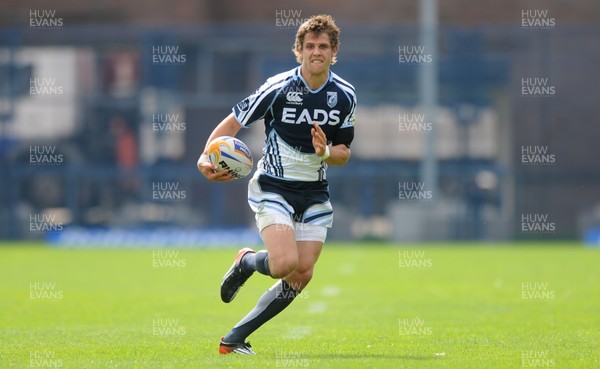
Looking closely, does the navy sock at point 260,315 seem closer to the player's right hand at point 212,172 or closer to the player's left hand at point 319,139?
the player's right hand at point 212,172

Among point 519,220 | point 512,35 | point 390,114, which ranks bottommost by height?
point 519,220

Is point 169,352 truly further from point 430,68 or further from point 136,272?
point 430,68

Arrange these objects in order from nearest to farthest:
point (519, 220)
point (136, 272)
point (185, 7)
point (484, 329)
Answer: point (484, 329)
point (136, 272)
point (519, 220)
point (185, 7)

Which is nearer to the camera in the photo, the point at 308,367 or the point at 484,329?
the point at 308,367

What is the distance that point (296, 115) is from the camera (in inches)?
337

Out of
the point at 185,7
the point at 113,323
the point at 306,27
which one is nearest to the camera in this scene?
the point at 306,27

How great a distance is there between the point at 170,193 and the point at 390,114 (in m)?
6.10

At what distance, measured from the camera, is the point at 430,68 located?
27969mm

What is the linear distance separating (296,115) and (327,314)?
401 centimetres

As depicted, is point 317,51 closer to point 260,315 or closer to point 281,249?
point 281,249

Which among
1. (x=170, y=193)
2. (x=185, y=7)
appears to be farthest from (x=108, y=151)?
(x=185, y=7)

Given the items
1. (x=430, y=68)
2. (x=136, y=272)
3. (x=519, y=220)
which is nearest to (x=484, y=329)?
(x=136, y=272)

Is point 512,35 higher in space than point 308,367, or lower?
higher

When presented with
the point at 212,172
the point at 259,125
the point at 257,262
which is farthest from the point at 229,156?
the point at 259,125
